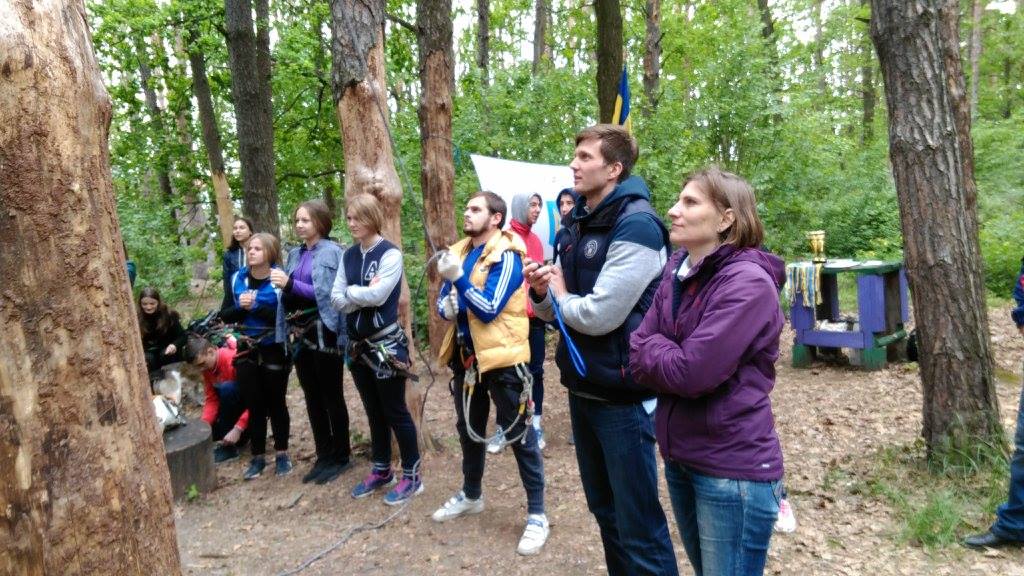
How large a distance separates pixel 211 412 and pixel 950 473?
5246 mm

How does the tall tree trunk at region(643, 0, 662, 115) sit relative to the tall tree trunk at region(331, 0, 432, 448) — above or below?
above

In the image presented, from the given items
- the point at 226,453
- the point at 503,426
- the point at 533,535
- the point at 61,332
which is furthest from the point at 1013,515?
the point at 226,453

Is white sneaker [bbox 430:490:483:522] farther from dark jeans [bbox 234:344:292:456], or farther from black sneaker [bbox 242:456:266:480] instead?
black sneaker [bbox 242:456:266:480]

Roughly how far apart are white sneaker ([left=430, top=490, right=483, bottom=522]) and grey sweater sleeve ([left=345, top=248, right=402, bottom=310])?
122 cm

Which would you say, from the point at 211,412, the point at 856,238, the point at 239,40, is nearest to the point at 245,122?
the point at 239,40

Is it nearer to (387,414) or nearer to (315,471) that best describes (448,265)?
(387,414)

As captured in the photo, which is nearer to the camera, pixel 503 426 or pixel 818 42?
pixel 503 426

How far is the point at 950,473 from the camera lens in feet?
12.5

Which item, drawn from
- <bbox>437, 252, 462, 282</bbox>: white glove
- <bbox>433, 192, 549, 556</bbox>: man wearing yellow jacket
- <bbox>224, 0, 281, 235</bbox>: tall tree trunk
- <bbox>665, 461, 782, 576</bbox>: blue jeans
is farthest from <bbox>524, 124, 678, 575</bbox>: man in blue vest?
<bbox>224, 0, 281, 235</bbox>: tall tree trunk

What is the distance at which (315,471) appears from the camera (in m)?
4.78

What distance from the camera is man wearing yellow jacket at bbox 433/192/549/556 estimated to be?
333 cm

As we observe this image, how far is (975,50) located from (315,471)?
23.6 meters

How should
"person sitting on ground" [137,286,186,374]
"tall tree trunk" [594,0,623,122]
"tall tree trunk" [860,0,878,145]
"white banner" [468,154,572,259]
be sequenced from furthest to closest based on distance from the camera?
"tall tree trunk" [860,0,878,145]
"tall tree trunk" [594,0,623,122]
"white banner" [468,154,572,259]
"person sitting on ground" [137,286,186,374]

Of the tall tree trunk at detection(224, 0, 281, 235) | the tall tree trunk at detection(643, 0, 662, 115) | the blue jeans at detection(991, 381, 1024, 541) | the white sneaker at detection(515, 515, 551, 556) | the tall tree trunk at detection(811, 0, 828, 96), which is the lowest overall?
the white sneaker at detection(515, 515, 551, 556)
